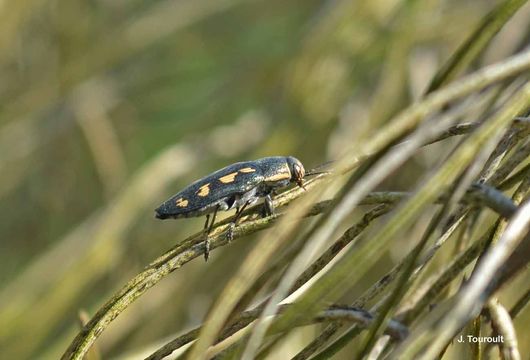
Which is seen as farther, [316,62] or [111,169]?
[111,169]

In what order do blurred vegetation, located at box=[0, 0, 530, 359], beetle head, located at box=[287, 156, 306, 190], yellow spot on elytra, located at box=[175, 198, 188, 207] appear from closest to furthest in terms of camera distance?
1. yellow spot on elytra, located at box=[175, 198, 188, 207]
2. beetle head, located at box=[287, 156, 306, 190]
3. blurred vegetation, located at box=[0, 0, 530, 359]

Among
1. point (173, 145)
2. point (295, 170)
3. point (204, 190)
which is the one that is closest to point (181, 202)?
point (204, 190)

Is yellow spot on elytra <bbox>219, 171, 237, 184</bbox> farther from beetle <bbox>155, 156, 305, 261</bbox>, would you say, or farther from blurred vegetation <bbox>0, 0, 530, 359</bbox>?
blurred vegetation <bbox>0, 0, 530, 359</bbox>

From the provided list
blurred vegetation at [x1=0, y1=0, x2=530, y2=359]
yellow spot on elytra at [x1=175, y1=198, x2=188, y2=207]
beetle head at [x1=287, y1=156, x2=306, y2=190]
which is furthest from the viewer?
blurred vegetation at [x1=0, y1=0, x2=530, y2=359]

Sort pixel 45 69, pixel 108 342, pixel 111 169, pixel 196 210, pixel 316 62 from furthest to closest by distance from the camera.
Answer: pixel 45 69, pixel 111 169, pixel 108 342, pixel 316 62, pixel 196 210

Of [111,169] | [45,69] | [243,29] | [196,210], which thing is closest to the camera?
[196,210]

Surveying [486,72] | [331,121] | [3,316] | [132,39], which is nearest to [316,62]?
[331,121]

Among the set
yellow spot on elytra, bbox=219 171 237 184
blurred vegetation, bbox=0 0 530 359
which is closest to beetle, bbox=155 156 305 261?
yellow spot on elytra, bbox=219 171 237 184

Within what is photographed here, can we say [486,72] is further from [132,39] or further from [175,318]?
[132,39]

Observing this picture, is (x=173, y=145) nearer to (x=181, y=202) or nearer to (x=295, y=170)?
(x=295, y=170)
